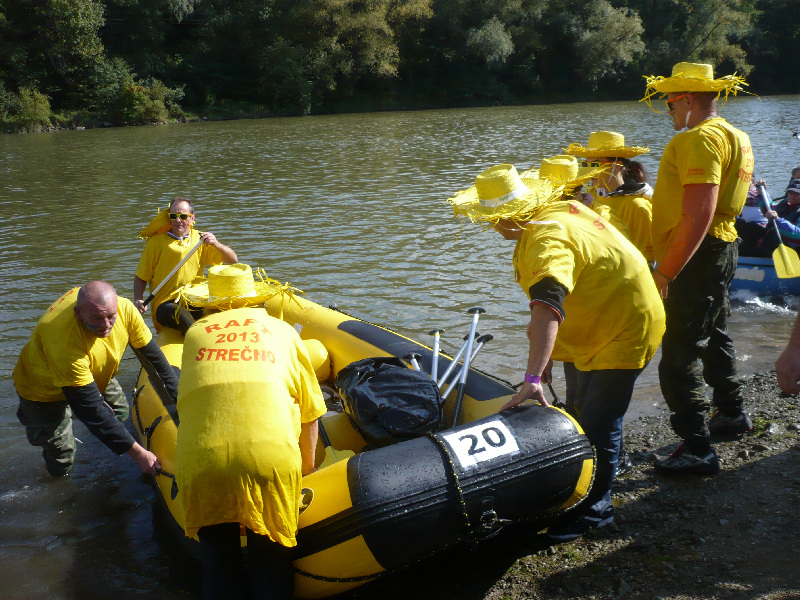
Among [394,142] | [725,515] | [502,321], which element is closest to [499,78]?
[394,142]

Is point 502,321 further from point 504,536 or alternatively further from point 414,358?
point 504,536

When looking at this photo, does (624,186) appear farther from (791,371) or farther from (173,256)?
(173,256)

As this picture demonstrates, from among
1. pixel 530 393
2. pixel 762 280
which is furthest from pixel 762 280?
pixel 530 393

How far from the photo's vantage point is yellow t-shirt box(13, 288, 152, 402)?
145 inches

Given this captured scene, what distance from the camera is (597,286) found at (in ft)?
9.55

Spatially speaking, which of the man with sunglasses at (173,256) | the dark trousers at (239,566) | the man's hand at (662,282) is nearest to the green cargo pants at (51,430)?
the man with sunglasses at (173,256)

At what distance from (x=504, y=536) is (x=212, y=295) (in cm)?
174

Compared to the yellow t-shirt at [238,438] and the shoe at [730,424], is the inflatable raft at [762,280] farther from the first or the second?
the yellow t-shirt at [238,438]

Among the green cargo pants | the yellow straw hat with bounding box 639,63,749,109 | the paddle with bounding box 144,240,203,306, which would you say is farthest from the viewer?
the paddle with bounding box 144,240,203,306

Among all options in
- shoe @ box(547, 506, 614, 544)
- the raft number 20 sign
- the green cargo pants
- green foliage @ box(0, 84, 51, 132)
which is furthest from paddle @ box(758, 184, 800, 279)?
green foliage @ box(0, 84, 51, 132)

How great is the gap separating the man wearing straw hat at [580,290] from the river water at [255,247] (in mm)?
1947

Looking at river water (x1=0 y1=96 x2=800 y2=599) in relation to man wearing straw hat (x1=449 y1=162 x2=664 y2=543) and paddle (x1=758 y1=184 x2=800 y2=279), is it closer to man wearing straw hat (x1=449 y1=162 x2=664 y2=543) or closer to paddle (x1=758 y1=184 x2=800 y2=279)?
paddle (x1=758 y1=184 x2=800 y2=279)

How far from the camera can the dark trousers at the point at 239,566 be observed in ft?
8.38

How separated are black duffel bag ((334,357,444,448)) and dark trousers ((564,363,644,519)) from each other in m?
0.75
